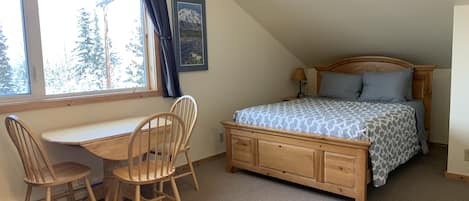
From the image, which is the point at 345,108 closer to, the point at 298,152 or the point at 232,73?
the point at 298,152

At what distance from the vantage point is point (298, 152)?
10.4 ft

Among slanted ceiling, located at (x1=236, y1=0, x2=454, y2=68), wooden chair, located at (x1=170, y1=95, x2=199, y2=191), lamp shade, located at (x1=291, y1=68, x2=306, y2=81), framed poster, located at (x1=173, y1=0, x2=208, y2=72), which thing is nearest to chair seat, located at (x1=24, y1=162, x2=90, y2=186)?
wooden chair, located at (x1=170, y1=95, x2=199, y2=191)

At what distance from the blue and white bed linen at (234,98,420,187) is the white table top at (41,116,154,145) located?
118cm

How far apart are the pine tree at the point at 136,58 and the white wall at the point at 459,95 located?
2.81m

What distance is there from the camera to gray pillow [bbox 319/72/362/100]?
14.6 feet

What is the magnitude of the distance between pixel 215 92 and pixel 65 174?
1.98 metres

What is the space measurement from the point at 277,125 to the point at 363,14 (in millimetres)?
1558

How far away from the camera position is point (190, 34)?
12.6 ft

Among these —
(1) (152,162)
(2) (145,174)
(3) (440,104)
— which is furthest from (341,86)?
(2) (145,174)

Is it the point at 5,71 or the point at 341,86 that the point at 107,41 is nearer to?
the point at 5,71

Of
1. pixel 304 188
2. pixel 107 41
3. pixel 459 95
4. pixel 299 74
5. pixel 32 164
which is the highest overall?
pixel 107 41

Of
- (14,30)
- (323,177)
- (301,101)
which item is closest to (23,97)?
(14,30)

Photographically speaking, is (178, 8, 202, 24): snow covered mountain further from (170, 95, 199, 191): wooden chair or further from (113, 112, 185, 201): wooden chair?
(113, 112, 185, 201): wooden chair

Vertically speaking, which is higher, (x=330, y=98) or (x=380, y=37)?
(x=380, y=37)
